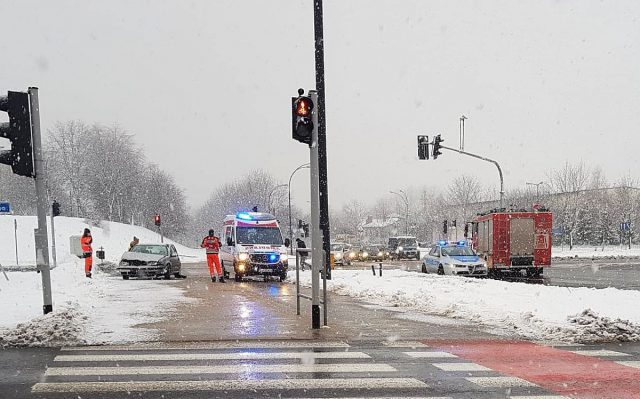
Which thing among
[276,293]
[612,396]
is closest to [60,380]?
[612,396]

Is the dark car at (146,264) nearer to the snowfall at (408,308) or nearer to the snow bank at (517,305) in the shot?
the snowfall at (408,308)

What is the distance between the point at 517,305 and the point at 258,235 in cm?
1277

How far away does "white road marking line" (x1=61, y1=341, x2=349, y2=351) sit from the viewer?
27.0 ft

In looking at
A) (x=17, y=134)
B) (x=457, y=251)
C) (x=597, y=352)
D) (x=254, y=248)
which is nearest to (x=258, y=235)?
(x=254, y=248)

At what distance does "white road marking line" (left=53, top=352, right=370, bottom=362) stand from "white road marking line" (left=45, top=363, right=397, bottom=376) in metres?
0.48

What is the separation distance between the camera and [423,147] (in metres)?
29.7

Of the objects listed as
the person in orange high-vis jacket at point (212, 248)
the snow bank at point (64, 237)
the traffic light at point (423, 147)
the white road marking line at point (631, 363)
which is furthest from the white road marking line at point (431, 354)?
the snow bank at point (64, 237)

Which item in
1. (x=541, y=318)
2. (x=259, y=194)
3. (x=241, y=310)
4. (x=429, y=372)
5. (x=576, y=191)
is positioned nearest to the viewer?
(x=429, y=372)

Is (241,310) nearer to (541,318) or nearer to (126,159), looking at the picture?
(541,318)

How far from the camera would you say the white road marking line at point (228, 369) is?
264 inches

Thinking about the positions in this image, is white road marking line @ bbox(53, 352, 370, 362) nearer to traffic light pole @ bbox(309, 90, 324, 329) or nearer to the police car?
traffic light pole @ bbox(309, 90, 324, 329)

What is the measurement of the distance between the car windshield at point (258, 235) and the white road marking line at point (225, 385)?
1681 cm

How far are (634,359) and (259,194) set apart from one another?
88625 millimetres

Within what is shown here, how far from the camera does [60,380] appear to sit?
249 inches
